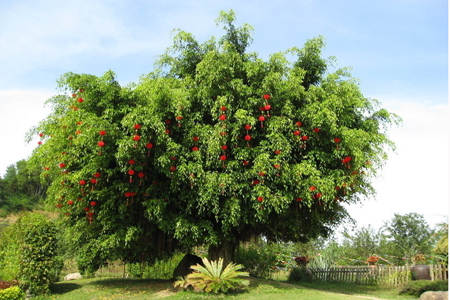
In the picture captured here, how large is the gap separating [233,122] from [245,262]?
9188mm

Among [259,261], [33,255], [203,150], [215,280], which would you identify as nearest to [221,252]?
[215,280]

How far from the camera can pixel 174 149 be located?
11.7 metres

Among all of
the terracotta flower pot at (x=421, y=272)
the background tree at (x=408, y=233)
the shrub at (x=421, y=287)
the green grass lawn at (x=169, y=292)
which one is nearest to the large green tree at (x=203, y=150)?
the green grass lawn at (x=169, y=292)

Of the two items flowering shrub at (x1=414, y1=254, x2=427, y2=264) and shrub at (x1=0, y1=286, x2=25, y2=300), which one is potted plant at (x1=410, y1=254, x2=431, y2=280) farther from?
shrub at (x1=0, y1=286, x2=25, y2=300)

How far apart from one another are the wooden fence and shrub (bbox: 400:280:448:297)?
0.86m

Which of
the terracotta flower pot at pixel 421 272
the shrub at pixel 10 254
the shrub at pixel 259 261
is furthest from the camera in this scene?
the shrub at pixel 259 261

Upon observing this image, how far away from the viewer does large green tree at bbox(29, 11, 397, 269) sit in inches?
462

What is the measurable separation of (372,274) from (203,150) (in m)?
11.3

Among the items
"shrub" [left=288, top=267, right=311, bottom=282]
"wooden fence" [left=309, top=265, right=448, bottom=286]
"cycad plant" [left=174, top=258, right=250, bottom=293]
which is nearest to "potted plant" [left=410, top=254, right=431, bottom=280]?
"wooden fence" [left=309, top=265, right=448, bottom=286]

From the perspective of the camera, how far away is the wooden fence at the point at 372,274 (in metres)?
15.6

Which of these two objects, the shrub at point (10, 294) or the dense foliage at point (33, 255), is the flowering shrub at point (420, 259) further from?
the shrub at point (10, 294)

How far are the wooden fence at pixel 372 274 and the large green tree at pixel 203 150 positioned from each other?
533cm

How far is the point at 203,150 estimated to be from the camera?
483 inches

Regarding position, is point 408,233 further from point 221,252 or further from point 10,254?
point 10,254
